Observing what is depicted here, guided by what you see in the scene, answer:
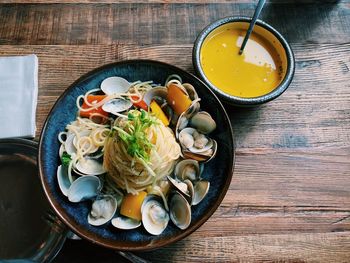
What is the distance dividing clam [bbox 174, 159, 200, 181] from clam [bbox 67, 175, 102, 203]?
23 cm

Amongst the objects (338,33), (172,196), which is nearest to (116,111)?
(172,196)

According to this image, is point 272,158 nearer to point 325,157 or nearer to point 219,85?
point 325,157

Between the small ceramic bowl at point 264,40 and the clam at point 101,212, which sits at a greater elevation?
the small ceramic bowl at point 264,40

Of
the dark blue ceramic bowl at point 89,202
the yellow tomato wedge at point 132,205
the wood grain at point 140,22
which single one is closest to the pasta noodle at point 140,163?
the yellow tomato wedge at point 132,205

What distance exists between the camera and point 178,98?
4.26 ft

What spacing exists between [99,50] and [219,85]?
1.51 feet

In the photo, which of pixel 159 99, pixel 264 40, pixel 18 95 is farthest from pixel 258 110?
pixel 18 95

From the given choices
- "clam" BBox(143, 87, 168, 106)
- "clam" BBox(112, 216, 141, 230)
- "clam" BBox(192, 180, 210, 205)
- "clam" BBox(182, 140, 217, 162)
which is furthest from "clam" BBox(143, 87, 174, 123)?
"clam" BBox(112, 216, 141, 230)

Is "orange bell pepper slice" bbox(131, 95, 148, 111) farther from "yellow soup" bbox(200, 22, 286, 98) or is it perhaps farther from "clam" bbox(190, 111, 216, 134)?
"yellow soup" bbox(200, 22, 286, 98)

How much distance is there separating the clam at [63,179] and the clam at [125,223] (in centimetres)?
16

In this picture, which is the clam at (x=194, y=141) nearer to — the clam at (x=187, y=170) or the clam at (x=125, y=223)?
the clam at (x=187, y=170)

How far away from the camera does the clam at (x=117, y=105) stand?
4.29 feet

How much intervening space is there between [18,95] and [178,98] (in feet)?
1.83

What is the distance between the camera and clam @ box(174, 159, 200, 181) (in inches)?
49.8
